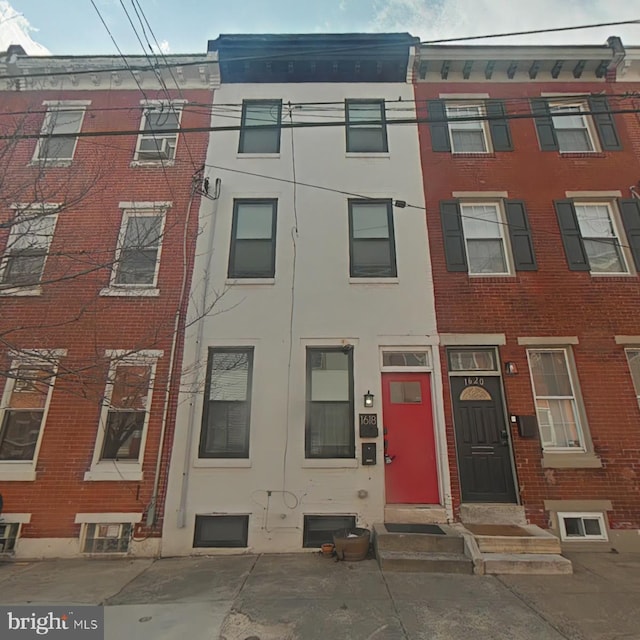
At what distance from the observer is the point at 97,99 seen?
852 centimetres

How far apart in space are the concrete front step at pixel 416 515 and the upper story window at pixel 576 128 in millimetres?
7747

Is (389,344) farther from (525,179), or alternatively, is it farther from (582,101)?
(582,101)

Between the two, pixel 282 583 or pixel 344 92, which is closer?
pixel 282 583

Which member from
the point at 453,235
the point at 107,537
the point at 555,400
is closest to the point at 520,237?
the point at 453,235

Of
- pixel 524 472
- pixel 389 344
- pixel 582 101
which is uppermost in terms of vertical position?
pixel 582 101

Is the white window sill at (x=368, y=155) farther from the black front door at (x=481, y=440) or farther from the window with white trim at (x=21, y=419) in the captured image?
the window with white trim at (x=21, y=419)

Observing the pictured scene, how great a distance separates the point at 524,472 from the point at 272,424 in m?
4.23

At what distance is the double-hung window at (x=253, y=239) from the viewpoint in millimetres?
7223

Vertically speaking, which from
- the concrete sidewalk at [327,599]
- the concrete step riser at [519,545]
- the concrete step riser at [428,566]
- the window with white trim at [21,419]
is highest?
the window with white trim at [21,419]

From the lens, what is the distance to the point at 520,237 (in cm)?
730

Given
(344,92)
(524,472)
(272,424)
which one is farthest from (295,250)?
(524,472)

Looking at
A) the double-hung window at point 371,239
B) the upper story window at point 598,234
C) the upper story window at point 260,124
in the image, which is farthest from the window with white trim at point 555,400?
the upper story window at point 260,124

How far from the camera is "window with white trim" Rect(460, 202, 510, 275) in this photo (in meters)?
7.29

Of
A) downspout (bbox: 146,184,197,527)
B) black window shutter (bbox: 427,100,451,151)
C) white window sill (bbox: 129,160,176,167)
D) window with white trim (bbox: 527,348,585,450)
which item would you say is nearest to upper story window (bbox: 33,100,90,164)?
white window sill (bbox: 129,160,176,167)
